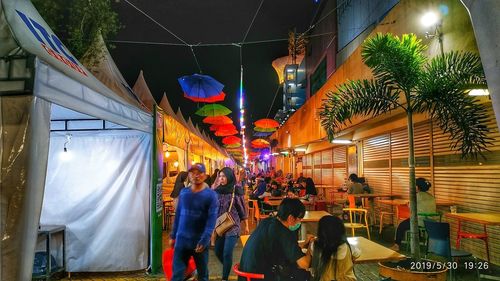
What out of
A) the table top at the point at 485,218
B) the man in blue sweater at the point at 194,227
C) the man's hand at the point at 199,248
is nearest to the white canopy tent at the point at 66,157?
the man in blue sweater at the point at 194,227

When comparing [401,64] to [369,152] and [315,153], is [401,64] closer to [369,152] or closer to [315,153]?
[369,152]

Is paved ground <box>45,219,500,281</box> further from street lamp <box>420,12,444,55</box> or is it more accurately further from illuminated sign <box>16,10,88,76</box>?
illuminated sign <box>16,10,88,76</box>

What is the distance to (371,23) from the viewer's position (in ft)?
41.8

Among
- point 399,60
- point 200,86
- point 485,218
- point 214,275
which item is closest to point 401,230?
point 485,218

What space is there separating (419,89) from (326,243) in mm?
3112

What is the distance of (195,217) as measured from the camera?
5.24m

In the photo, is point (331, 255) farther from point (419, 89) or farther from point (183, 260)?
point (419, 89)

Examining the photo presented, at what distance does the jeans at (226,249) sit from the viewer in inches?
235

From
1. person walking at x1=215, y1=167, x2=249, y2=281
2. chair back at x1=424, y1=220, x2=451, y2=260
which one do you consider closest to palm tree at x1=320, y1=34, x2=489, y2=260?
chair back at x1=424, y1=220, x2=451, y2=260

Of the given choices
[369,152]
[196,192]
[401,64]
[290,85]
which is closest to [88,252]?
[196,192]

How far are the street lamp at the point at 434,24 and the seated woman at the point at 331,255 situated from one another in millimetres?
5274

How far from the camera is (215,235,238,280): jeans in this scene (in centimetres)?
596

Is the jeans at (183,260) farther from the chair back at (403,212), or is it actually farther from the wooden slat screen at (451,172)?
the chair back at (403,212)

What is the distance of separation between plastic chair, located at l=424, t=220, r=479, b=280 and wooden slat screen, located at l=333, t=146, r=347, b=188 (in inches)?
448
